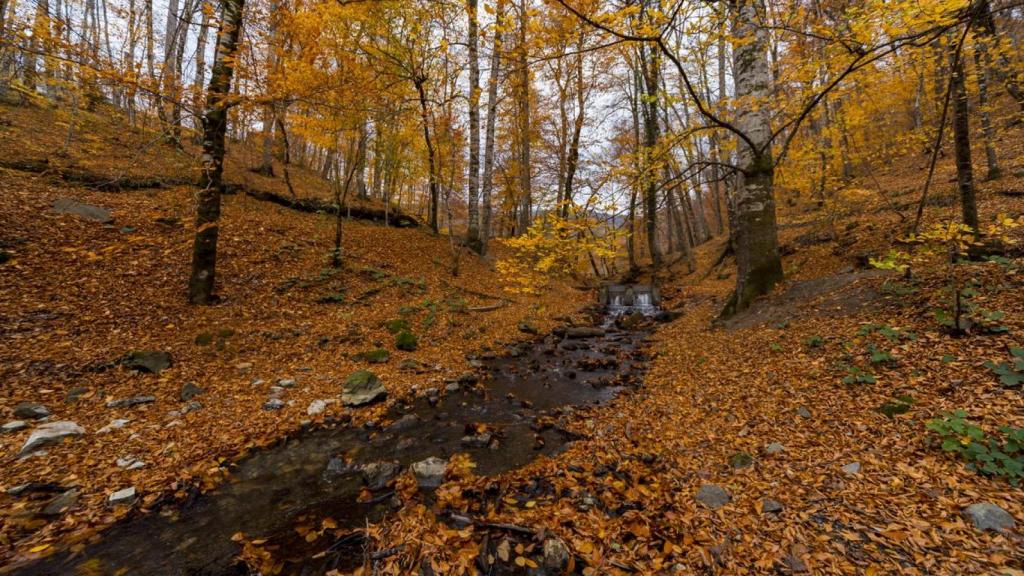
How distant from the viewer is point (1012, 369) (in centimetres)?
325

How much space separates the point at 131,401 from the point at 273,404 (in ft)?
5.74

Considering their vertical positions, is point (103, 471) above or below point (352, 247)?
below

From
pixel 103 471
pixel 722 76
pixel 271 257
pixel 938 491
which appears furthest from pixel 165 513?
pixel 722 76

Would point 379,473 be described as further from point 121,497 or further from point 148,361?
point 148,361

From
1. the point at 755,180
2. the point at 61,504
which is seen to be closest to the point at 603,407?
the point at 755,180

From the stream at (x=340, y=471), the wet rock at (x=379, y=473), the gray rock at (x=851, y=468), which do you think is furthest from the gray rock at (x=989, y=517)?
the wet rock at (x=379, y=473)

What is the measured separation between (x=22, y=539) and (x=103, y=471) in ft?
2.86

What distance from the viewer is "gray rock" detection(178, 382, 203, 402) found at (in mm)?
5315

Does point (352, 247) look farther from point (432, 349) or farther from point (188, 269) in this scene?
point (432, 349)

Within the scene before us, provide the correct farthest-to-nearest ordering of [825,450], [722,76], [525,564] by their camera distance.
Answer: [722,76] < [825,450] < [525,564]

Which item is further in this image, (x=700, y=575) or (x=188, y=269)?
(x=188, y=269)

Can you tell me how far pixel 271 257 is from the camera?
33.1ft

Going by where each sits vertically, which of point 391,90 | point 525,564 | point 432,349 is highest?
point 391,90

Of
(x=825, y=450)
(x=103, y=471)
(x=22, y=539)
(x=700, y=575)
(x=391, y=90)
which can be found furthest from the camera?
(x=391, y=90)
